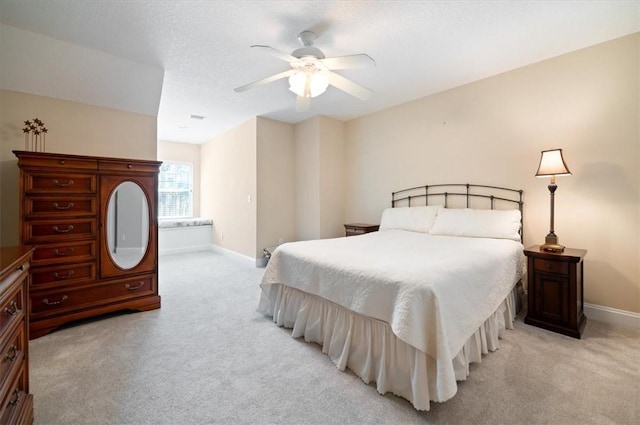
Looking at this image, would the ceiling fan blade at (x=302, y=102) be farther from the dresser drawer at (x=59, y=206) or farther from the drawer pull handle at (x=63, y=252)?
the drawer pull handle at (x=63, y=252)

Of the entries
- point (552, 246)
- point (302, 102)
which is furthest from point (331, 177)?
point (552, 246)

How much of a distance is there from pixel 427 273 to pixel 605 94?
8.80 ft

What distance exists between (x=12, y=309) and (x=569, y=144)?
430 centimetres

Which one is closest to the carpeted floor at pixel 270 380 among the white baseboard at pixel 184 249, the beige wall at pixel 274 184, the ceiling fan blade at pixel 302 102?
the ceiling fan blade at pixel 302 102

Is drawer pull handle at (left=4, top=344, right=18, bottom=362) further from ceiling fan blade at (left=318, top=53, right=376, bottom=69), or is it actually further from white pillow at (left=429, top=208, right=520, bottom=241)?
white pillow at (left=429, top=208, right=520, bottom=241)

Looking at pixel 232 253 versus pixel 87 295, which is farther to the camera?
pixel 232 253

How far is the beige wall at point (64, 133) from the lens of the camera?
2.56m

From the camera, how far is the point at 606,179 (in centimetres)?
256

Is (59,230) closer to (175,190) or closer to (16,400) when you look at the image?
(16,400)

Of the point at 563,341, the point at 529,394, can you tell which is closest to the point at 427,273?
the point at 529,394

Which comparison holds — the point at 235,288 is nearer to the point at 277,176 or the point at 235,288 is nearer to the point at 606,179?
the point at 277,176

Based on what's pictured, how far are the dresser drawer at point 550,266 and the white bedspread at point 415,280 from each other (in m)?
0.17

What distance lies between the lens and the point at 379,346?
1.73 meters

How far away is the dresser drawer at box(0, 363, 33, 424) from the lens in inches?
43.1
